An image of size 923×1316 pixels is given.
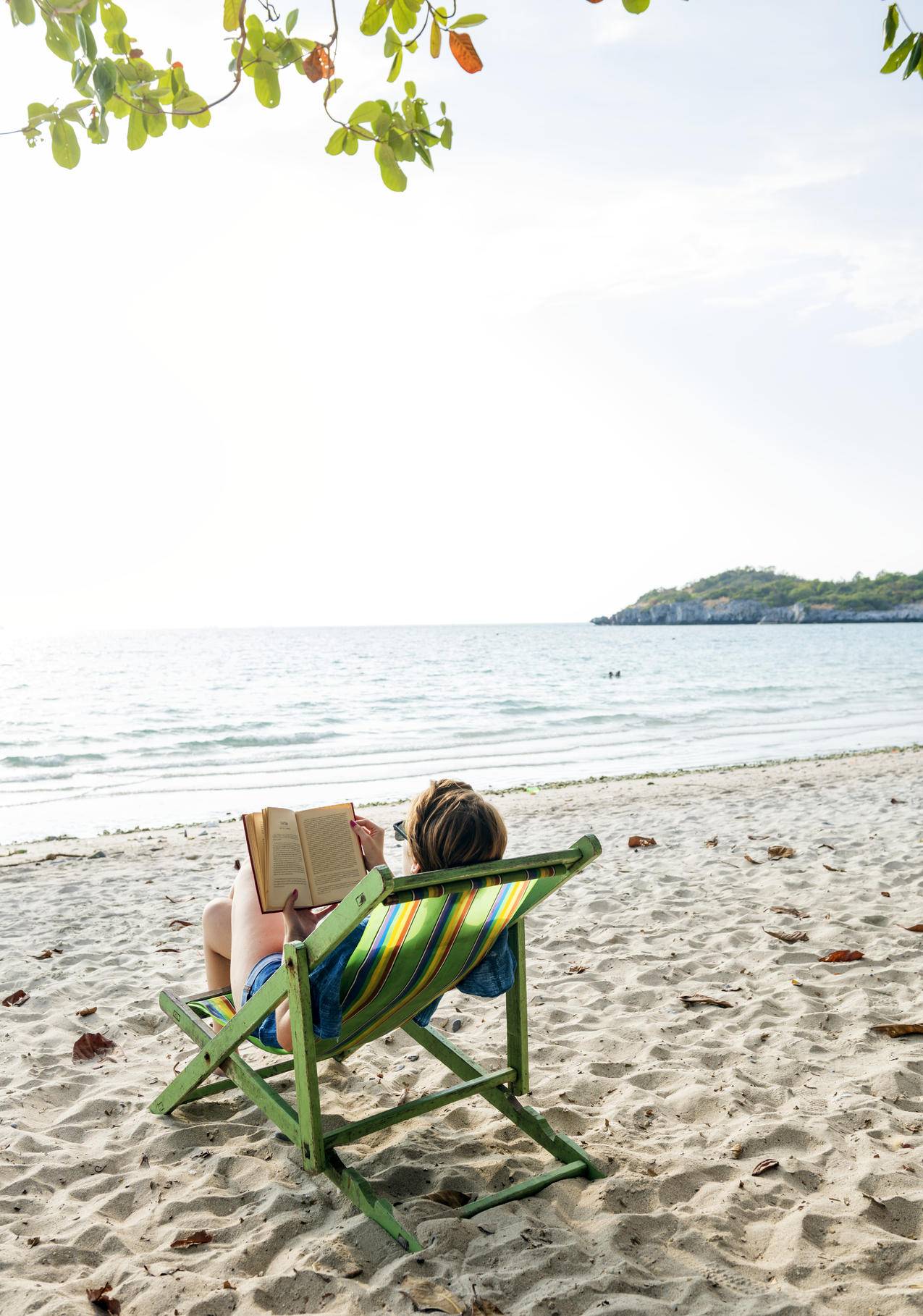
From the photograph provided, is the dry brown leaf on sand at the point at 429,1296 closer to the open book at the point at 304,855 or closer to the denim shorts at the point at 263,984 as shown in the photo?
the denim shorts at the point at 263,984

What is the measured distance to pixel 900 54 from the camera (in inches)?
82.4

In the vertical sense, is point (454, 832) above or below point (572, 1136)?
above

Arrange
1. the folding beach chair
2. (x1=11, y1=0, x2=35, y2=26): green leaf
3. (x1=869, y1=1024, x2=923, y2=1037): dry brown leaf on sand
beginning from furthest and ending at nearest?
(x1=869, y1=1024, x2=923, y2=1037): dry brown leaf on sand → the folding beach chair → (x1=11, y1=0, x2=35, y2=26): green leaf

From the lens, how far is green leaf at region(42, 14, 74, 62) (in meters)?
1.92

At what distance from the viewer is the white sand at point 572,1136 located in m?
2.18

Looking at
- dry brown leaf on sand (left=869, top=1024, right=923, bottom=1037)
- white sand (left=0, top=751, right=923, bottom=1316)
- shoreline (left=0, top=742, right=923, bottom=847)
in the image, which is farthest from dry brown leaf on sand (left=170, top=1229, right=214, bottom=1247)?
shoreline (left=0, top=742, right=923, bottom=847)

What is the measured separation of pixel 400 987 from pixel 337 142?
2.12 meters

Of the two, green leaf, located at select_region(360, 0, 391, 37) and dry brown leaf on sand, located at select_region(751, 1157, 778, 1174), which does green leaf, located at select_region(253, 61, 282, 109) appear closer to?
green leaf, located at select_region(360, 0, 391, 37)

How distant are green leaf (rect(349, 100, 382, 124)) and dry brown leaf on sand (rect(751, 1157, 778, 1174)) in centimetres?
295

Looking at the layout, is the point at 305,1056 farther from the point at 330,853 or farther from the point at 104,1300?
the point at 104,1300

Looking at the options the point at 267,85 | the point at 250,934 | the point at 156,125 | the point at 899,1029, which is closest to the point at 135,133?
the point at 156,125

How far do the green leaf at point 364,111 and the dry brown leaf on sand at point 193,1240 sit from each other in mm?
2789

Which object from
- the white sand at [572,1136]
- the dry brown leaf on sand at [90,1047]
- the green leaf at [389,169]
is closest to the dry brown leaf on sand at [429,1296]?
the white sand at [572,1136]

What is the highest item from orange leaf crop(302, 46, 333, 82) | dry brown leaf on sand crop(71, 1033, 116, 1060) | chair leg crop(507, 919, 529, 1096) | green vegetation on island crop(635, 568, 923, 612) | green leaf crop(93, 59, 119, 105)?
green vegetation on island crop(635, 568, 923, 612)
